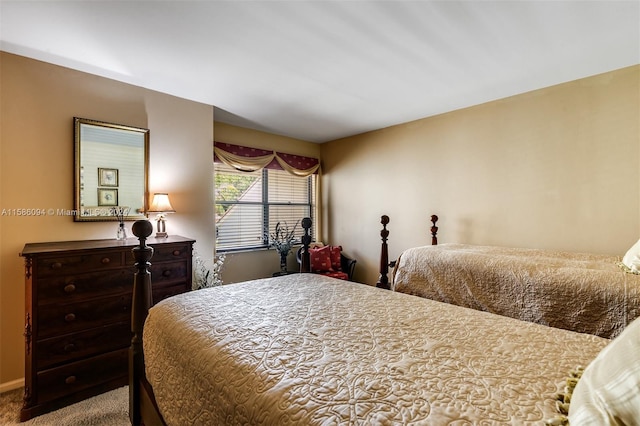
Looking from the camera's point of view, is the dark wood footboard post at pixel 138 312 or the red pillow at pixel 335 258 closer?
the dark wood footboard post at pixel 138 312

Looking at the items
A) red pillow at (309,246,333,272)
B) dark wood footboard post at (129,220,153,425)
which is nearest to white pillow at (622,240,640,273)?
dark wood footboard post at (129,220,153,425)

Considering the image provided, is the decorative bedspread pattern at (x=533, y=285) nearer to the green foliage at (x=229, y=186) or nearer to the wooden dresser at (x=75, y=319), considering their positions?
the wooden dresser at (x=75, y=319)

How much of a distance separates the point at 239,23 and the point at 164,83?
1232mm

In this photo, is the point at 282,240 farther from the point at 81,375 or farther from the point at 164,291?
the point at 81,375

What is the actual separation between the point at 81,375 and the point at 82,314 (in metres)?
0.43

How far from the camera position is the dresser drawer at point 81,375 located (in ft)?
6.56

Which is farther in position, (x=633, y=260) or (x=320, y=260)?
(x=320, y=260)

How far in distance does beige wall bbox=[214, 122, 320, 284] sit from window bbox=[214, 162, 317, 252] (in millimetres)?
161

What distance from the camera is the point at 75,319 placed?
2.09m

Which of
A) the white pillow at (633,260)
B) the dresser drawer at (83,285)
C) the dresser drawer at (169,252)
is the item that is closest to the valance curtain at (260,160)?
the dresser drawer at (169,252)

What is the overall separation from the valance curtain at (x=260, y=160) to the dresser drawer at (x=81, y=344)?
2232 millimetres

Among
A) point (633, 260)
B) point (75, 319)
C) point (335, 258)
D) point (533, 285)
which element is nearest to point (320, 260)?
point (335, 258)

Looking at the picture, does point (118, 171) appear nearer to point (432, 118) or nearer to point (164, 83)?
point (164, 83)

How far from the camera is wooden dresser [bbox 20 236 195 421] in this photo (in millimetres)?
1964
